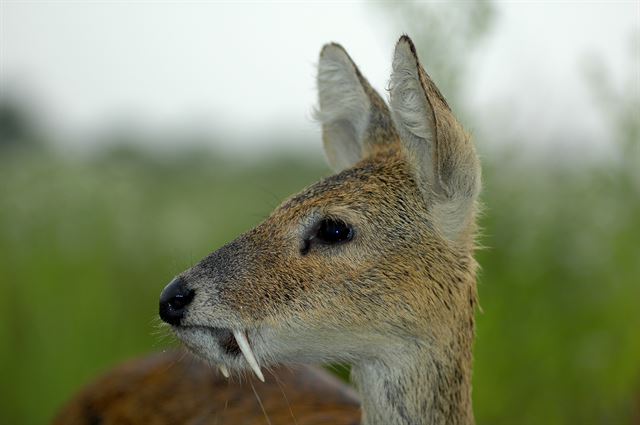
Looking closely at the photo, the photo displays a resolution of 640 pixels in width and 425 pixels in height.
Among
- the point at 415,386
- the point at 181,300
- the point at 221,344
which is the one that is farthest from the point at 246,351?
the point at 415,386

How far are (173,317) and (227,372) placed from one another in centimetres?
28

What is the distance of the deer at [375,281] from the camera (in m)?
2.97

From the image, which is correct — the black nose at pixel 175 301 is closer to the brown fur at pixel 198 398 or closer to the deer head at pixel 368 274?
the deer head at pixel 368 274

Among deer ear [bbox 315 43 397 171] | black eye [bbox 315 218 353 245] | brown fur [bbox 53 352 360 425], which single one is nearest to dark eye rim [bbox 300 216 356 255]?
black eye [bbox 315 218 353 245]

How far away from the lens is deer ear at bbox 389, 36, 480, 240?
9.64 ft

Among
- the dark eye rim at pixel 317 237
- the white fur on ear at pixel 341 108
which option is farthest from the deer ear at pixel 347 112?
the dark eye rim at pixel 317 237

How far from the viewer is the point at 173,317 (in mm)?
2959

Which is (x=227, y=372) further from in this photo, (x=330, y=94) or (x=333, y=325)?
(x=330, y=94)

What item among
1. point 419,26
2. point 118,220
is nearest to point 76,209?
point 118,220

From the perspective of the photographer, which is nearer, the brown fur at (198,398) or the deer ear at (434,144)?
the deer ear at (434,144)

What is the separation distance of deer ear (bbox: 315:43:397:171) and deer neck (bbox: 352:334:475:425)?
96 centimetres

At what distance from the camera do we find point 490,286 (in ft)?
18.0

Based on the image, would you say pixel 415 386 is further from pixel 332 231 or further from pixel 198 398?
pixel 198 398

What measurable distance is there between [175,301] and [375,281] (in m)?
0.66
